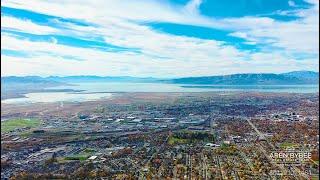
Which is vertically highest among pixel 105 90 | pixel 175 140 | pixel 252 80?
pixel 252 80

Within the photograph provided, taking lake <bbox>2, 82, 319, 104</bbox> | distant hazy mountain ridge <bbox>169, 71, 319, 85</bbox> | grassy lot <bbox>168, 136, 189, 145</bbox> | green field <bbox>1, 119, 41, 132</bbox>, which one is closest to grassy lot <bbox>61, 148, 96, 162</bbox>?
grassy lot <bbox>168, 136, 189, 145</bbox>

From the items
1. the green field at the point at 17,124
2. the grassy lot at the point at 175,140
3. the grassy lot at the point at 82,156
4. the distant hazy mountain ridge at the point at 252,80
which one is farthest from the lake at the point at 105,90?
the grassy lot at the point at 82,156

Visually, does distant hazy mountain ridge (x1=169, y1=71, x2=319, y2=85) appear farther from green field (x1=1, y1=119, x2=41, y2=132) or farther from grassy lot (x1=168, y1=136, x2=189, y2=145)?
grassy lot (x1=168, y1=136, x2=189, y2=145)

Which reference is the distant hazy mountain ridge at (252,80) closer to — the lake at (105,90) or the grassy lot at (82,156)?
the lake at (105,90)

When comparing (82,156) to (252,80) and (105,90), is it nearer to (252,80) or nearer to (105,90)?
(105,90)

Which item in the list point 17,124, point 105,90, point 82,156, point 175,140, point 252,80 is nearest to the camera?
point 82,156

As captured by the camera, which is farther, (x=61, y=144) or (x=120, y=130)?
(x=120, y=130)

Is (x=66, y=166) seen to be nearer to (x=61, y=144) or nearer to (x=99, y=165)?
(x=99, y=165)

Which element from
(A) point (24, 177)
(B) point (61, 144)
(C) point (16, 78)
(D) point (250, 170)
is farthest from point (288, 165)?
(C) point (16, 78)

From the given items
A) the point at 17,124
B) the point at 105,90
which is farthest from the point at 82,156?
the point at 105,90
